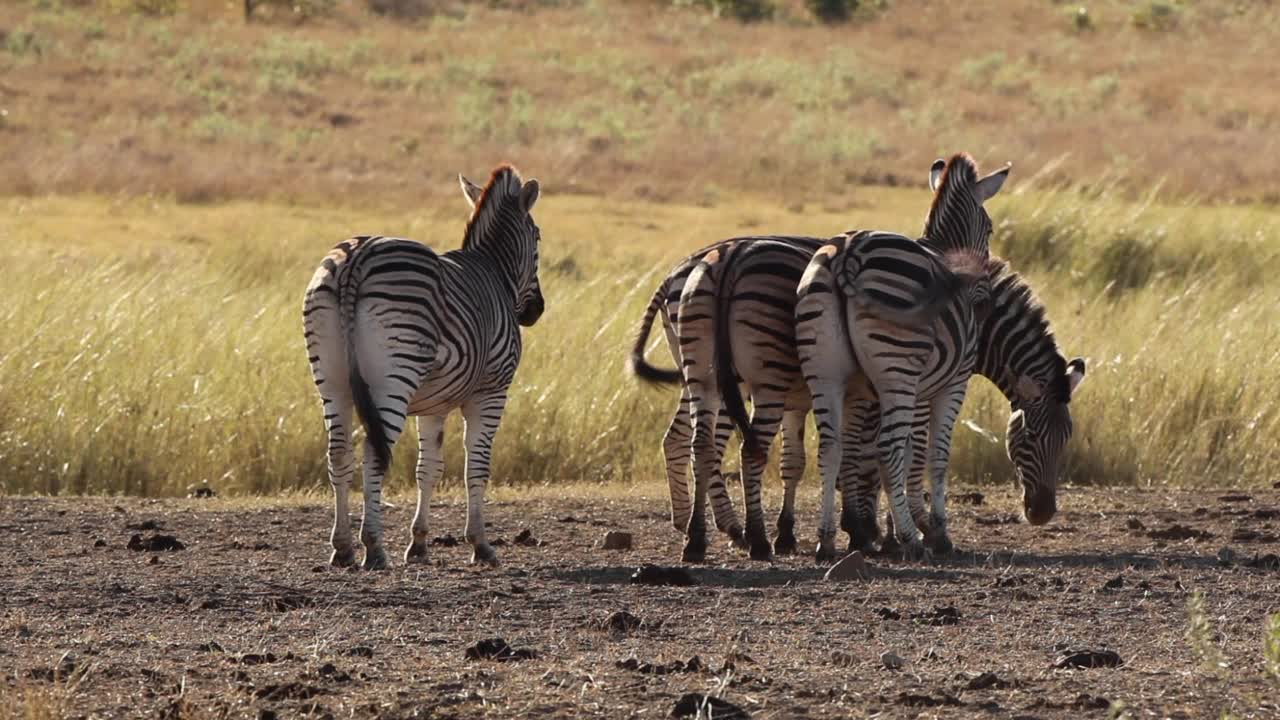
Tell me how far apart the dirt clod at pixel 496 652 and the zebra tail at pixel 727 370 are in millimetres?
2423

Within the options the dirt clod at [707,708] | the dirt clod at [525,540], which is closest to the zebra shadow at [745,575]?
the dirt clod at [525,540]

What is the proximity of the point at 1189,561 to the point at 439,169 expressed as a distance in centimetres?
2253

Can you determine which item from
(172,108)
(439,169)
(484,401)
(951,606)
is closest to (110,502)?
(484,401)

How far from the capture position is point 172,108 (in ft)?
114

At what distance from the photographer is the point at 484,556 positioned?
8.30m

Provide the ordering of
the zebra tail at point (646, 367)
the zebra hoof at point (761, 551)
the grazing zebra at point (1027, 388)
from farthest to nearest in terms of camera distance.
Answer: the zebra tail at point (646, 367), the grazing zebra at point (1027, 388), the zebra hoof at point (761, 551)

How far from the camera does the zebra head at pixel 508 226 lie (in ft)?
30.0

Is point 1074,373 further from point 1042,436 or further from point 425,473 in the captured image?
point 425,473

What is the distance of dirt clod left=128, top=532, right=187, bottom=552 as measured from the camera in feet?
27.6

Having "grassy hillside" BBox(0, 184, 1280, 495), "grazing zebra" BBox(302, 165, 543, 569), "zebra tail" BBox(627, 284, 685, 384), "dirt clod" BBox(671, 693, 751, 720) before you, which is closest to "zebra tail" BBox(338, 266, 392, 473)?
"grazing zebra" BBox(302, 165, 543, 569)

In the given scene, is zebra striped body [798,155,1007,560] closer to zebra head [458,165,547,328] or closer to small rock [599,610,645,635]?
zebra head [458,165,547,328]

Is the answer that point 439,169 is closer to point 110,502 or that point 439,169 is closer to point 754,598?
point 110,502

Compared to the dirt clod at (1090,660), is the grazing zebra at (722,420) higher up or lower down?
higher up

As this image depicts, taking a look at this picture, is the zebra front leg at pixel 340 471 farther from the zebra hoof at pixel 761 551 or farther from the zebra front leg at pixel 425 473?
the zebra hoof at pixel 761 551
